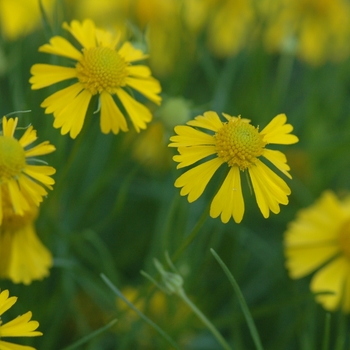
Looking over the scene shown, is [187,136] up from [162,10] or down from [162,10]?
down

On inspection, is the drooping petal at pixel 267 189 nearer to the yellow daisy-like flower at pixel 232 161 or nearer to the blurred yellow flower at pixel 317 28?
the yellow daisy-like flower at pixel 232 161

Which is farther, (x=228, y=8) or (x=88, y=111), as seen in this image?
(x=228, y=8)

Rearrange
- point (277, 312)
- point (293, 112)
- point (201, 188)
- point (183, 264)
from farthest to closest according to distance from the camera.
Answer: point (293, 112) < point (277, 312) < point (183, 264) < point (201, 188)

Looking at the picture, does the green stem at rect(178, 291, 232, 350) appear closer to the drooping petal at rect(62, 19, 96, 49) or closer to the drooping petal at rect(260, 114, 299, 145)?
the drooping petal at rect(260, 114, 299, 145)

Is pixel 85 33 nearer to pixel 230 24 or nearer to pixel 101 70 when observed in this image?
pixel 101 70

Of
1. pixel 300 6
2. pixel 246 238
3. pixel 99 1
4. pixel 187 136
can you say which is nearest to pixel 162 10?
pixel 99 1

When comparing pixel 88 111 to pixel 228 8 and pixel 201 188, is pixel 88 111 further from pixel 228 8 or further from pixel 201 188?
pixel 228 8

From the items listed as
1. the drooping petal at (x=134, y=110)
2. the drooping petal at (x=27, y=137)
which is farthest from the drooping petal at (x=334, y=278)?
the drooping petal at (x=27, y=137)

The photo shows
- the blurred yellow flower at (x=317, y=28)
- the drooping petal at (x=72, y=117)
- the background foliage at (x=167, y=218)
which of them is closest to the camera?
the drooping petal at (x=72, y=117)
